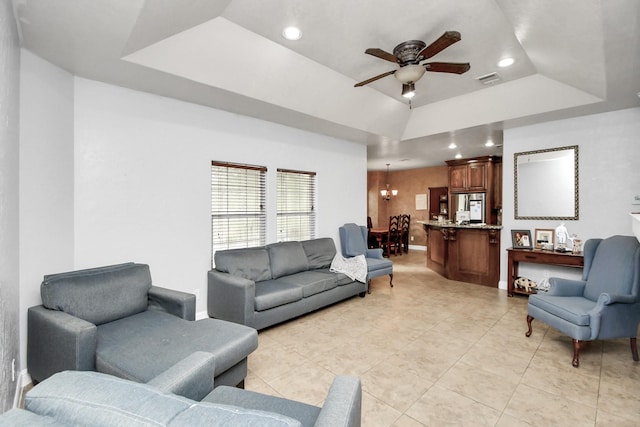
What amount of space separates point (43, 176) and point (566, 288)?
4927mm

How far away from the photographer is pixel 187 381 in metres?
1.32

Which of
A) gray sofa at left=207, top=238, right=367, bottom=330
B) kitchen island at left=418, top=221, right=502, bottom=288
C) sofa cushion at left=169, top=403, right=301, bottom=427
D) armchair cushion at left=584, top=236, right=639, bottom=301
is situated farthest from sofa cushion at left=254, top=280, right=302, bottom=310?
kitchen island at left=418, top=221, right=502, bottom=288

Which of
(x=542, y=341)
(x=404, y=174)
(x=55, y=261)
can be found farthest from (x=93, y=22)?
(x=404, y=174)

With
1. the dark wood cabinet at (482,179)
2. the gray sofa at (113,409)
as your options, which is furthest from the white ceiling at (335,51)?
the dark wood cabinet at (482,179)

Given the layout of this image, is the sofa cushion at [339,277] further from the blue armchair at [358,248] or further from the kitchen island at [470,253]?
the kitchen island at [470,253]

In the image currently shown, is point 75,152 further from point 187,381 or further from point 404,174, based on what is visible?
point 404,174

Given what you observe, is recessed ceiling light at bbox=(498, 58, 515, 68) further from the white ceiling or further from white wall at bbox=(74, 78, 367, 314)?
white wall at bbox=(74, 78, 367, 314)

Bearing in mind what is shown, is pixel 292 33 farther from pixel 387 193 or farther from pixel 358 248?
pixel 387 193

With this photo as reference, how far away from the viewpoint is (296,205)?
465 cm

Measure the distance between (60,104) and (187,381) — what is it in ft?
8.55

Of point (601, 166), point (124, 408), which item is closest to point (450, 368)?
point (124, 408)

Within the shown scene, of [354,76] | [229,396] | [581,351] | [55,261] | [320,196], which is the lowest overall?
[581,351]

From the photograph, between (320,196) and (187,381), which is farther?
(320,196)

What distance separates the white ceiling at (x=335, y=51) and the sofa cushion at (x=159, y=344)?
83.2 inches
